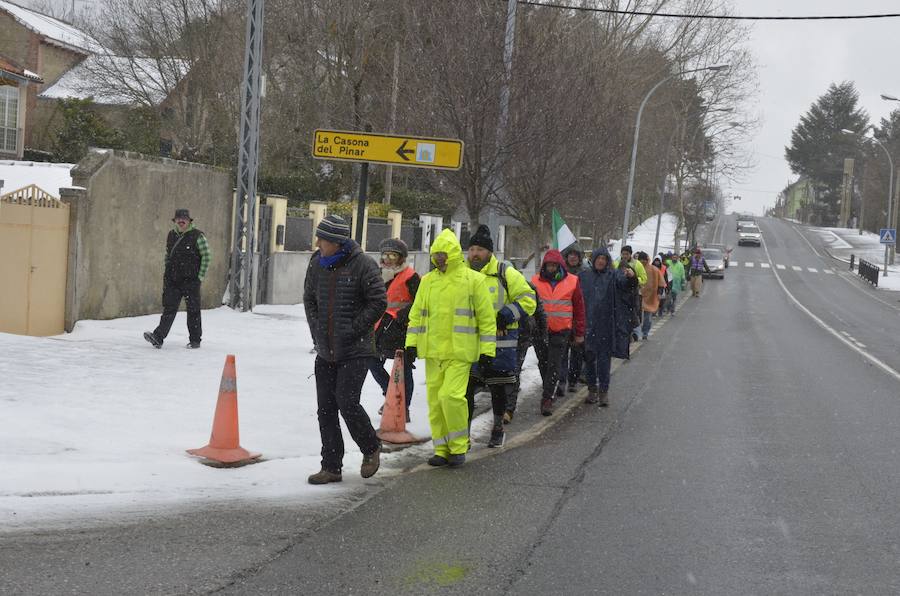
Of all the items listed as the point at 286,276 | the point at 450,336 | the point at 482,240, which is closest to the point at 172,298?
the point at 482,240

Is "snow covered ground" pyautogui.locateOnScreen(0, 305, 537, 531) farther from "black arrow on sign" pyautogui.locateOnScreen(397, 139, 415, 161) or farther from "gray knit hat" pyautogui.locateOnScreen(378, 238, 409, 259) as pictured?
"black arrow on sign" pyautogui.locateOnScreen(397, 139, 415, 161)

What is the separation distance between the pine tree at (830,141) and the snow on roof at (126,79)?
99.4m

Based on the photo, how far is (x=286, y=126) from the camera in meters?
37.1

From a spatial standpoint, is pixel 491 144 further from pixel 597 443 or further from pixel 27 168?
pixel 27 168

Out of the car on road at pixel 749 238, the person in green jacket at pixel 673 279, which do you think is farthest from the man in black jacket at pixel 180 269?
the car on road at pixel 749 238

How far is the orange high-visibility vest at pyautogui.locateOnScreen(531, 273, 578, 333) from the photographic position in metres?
11.4

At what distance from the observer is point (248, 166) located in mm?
18484

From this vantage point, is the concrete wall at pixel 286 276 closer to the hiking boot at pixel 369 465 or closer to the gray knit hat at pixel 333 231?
the hiking boot at pixel 369 465

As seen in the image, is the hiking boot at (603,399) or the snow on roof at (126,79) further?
the snow on roof at (126,79)

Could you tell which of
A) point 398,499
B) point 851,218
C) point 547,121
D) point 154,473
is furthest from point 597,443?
point 851,218

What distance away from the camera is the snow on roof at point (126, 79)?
41.5 m

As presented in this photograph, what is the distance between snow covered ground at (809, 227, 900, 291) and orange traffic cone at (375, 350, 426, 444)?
52.0m

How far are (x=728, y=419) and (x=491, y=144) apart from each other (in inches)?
303

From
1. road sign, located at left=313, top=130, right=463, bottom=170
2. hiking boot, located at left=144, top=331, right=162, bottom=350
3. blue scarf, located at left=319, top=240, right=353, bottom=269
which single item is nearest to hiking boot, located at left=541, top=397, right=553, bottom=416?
road sign, located at left=313, top=130, right=463, bottom=170
